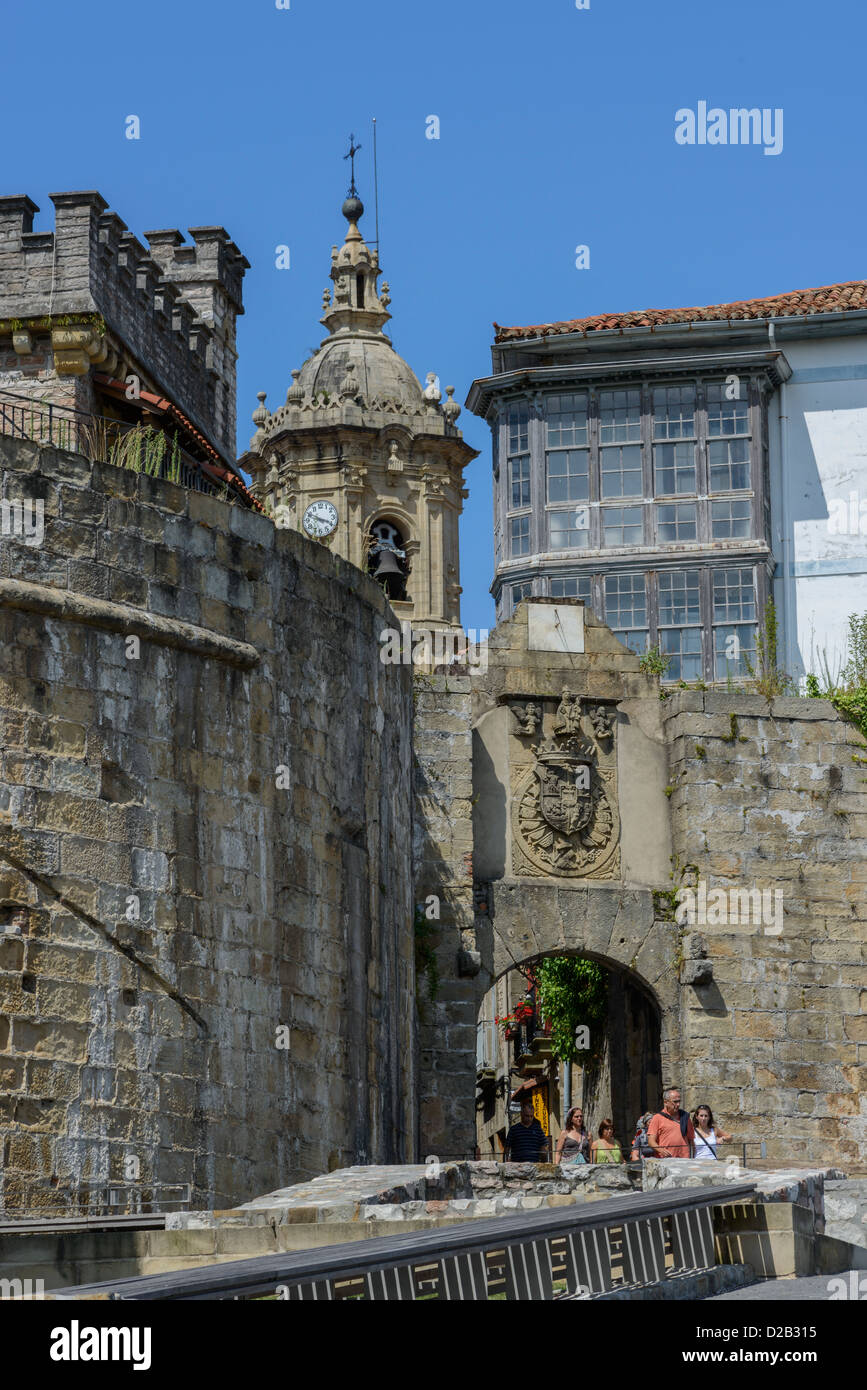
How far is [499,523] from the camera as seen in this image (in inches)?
1111

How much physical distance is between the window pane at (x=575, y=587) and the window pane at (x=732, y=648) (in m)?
1.57

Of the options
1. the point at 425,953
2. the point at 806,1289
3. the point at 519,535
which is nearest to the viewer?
the point at 806,1289

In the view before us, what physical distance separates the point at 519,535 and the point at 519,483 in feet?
2.10

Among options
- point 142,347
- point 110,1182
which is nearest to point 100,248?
point 142,347

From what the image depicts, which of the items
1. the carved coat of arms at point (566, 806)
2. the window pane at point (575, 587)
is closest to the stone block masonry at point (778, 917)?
the carved coat of arms at point (566, 806)

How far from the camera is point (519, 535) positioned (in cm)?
2792

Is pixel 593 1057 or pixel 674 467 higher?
pixel 674 467

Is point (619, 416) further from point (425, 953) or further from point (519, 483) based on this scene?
point (425, 953)

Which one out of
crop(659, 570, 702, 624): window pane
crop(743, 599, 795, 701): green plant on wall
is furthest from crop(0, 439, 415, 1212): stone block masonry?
crop(659, 570, 702, 624): window pane

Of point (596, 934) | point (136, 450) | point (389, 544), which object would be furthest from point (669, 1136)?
point (389, 544)

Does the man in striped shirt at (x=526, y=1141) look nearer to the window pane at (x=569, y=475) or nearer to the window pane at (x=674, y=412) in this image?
the window pane at (x=569, y=475)

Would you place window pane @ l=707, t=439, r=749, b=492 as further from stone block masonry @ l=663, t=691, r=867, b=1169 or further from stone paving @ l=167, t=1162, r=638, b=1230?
stone paving @ l=167, t=1162, r=638, b=1230

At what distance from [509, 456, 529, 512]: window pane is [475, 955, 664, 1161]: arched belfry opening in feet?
18.0

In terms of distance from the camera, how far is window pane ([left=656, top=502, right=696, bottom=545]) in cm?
2747
